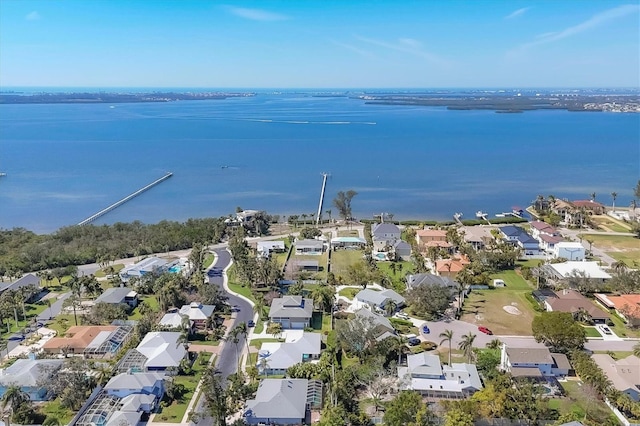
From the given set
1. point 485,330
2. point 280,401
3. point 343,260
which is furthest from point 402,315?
point 280,401

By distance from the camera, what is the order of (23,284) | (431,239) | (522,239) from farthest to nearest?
(431,239) < (522,239) < (23,284)

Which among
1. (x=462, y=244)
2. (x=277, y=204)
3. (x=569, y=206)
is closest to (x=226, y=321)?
(x=462, y=244)

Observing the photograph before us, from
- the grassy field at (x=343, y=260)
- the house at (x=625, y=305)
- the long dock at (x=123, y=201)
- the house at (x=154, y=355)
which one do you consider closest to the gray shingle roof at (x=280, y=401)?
the house at (x=154, y=355)

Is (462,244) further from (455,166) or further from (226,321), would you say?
(455,166)

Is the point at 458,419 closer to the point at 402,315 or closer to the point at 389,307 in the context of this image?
the point at 389,307

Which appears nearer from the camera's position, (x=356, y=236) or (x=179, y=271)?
(x=179, y=271)

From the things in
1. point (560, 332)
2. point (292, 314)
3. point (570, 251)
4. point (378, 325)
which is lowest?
point (292, 314)
